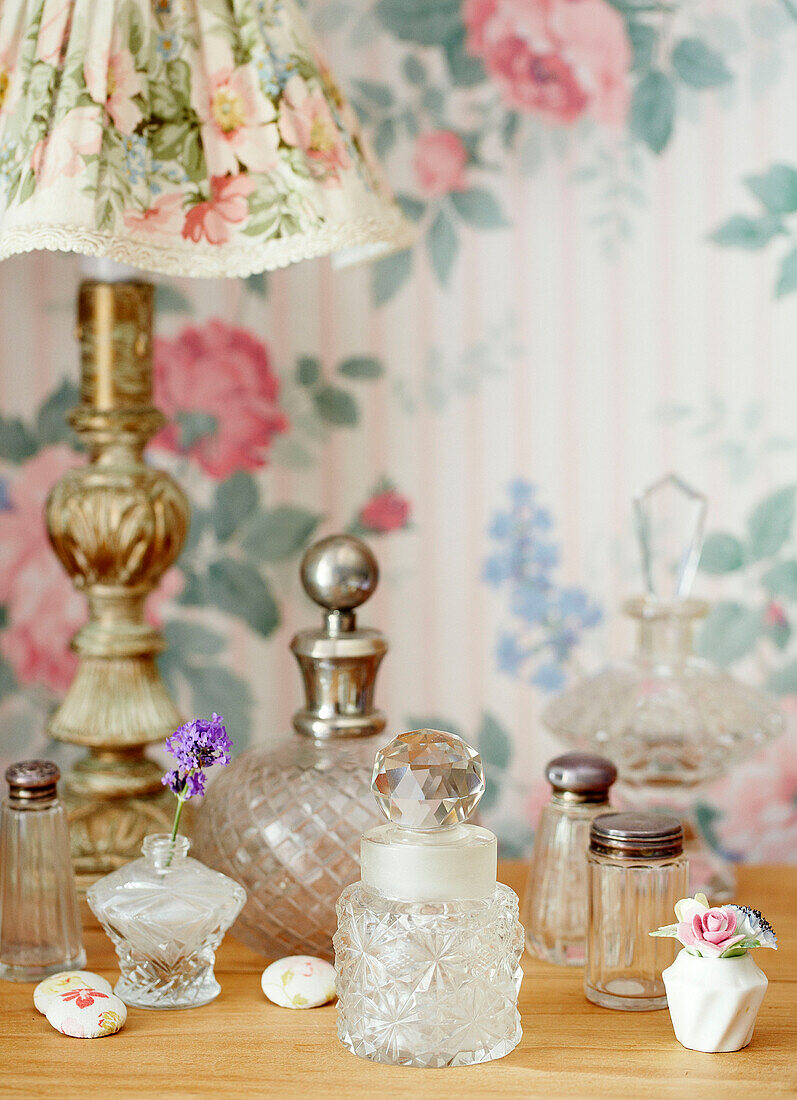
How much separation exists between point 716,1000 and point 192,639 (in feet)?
2.09

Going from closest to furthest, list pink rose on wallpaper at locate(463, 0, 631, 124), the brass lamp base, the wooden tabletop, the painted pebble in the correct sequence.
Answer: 1. the wooden tabletop
2. the painted pebble
3. the brass lamp base
4. pink rose on wallpaper at locate(463, 0, 631, 124)

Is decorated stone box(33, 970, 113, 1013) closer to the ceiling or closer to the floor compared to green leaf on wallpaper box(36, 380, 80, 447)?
closer to the floor

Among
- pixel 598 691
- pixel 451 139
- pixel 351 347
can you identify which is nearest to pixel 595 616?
pixel 598 691

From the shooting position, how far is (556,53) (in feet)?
3.72

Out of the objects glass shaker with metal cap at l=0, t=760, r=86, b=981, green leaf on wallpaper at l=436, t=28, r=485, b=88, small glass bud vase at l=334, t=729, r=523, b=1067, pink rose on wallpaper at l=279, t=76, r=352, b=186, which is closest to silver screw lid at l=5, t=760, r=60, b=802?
glass shaker with metal cap at l=0, t=760, r=86, b=981

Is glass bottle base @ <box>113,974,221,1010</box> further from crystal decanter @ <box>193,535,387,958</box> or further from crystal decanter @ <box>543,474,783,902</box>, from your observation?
crystal decanter @ <box>543,474,783,902</box>

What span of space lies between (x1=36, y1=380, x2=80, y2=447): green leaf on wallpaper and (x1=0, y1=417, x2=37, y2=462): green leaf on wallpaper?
0.03ft

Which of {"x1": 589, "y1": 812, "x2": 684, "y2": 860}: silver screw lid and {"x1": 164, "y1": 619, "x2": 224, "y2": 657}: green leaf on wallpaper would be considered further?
{"x1": 164, "y1": 619, "x2": 224, "y2": 657}: green leaf on wallpaper

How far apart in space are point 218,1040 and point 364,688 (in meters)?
0.24

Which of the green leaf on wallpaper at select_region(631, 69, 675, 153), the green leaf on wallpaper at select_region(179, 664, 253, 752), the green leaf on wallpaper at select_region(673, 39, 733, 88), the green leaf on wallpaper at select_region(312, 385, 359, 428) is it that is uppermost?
the green leaf on wallpaper at select_region(673, 39, 733, 88)

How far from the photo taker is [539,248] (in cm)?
115

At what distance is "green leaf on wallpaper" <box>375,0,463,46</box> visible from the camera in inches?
44.5

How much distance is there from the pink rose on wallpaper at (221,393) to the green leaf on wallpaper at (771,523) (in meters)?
0.46

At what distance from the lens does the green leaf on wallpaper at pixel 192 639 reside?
1.16 m
